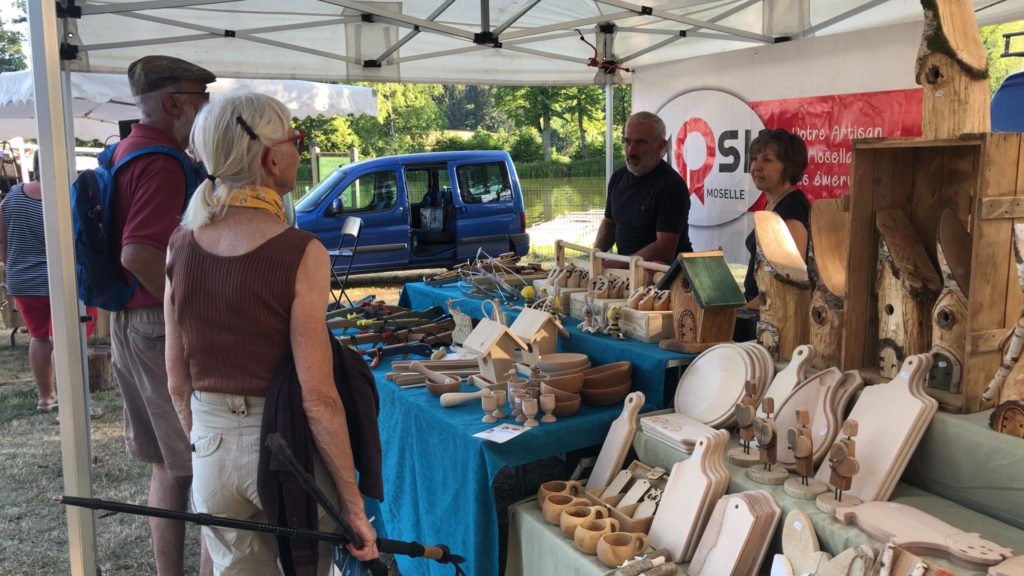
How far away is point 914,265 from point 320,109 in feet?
22.7

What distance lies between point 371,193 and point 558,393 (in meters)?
7.40

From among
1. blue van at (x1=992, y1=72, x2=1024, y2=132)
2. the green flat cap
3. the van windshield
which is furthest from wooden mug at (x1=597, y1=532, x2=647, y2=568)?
the van windshield

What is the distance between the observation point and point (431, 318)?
12.1 ft

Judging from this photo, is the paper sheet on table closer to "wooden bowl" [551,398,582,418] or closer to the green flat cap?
"wooden bowl" [551,398,582,418]

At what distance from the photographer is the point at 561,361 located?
2.59 meters

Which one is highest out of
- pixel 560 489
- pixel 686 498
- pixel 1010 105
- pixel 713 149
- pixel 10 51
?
pixel 10 51

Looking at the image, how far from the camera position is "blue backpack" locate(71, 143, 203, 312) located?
217cm

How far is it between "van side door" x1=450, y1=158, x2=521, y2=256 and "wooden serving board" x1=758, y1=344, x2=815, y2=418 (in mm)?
7524

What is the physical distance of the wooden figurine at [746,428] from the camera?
1894mm

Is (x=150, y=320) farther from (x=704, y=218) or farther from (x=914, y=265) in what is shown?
(x=704, y=218)

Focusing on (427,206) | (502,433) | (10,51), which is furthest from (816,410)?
(10,51)

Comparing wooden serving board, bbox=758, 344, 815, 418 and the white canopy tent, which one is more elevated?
the white canopy tent

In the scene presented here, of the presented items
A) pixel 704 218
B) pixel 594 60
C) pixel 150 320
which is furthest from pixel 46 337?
pixel 704 218

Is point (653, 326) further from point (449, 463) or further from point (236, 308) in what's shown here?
point (236, 308)
